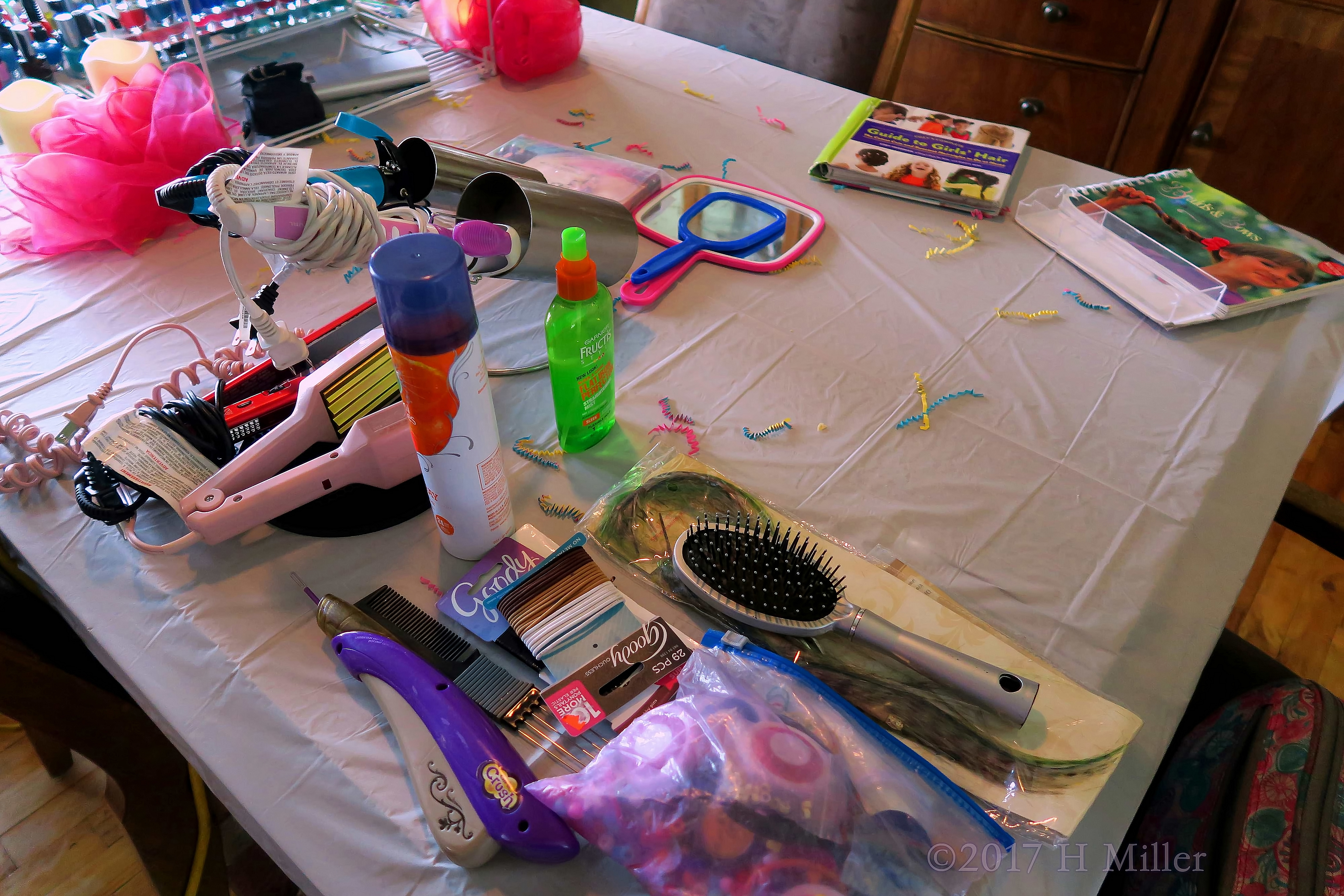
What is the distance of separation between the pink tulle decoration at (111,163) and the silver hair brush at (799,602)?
0.76 m

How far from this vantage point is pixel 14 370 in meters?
0.76

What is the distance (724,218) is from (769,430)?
36 cm

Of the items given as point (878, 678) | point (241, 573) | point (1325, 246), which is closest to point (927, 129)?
point (1325, 246)

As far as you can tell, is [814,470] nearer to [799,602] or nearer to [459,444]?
[799,602]

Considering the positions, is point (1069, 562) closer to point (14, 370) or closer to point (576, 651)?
point (576, 651)

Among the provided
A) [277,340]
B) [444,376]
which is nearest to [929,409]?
[444,376]

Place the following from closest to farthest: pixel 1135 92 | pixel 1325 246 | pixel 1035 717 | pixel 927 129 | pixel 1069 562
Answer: pixel 1035 717 < pixel 1069 562 < pixel 1325 246 < pixel 927 129 < pixel 1135 92

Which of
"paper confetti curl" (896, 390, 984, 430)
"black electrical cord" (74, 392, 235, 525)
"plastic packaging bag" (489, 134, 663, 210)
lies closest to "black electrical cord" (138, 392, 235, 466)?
"black electrical cord" (74, 392, 235, 525)

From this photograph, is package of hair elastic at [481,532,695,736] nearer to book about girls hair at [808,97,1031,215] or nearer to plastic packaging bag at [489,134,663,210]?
plastic packaging bag at [489,134,663,210]

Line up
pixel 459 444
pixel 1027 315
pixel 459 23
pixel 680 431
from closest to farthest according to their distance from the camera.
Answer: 1. pixel 459 444
2. pixel 680 431
3. pixel 1027 315
4. pixel 459 23

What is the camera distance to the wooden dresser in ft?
5.51

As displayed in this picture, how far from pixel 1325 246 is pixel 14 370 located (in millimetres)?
1422

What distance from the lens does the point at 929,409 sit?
76 centimetres

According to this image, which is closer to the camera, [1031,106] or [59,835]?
[59,835]
